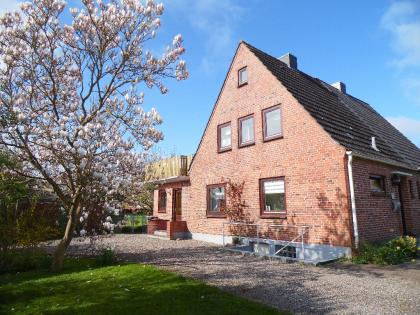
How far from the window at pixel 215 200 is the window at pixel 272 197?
252 centimetres

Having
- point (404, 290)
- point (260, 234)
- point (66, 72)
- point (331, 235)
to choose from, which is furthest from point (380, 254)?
point (66, 72)

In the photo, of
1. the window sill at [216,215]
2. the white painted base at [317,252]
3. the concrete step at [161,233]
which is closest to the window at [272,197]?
the white painted base at [317,252]

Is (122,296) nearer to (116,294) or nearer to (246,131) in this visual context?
(116,294)

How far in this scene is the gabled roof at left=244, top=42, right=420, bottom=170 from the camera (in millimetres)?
12013

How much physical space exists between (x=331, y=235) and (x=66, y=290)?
802 centimetres

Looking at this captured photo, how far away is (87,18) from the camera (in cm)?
962

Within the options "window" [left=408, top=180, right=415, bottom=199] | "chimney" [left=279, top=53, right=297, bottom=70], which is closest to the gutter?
"window" [left=408, top=180, right=415, bottom=199]

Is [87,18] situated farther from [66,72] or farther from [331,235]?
[331,235]

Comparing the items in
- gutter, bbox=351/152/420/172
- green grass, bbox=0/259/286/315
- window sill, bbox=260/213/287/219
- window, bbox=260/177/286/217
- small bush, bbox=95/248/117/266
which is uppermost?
gutter, bbox=351/152/420/172

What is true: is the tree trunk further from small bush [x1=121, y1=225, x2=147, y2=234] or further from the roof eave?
small bush [x1=121, y1=225, x2=147, y2=234]

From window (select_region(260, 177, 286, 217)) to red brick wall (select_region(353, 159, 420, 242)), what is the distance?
2.83 metres

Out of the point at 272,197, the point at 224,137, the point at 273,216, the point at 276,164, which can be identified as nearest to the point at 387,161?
the point at 276,164

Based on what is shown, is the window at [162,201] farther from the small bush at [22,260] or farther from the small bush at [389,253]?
the small bush at [389,253]

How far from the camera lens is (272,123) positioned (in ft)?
45.1
